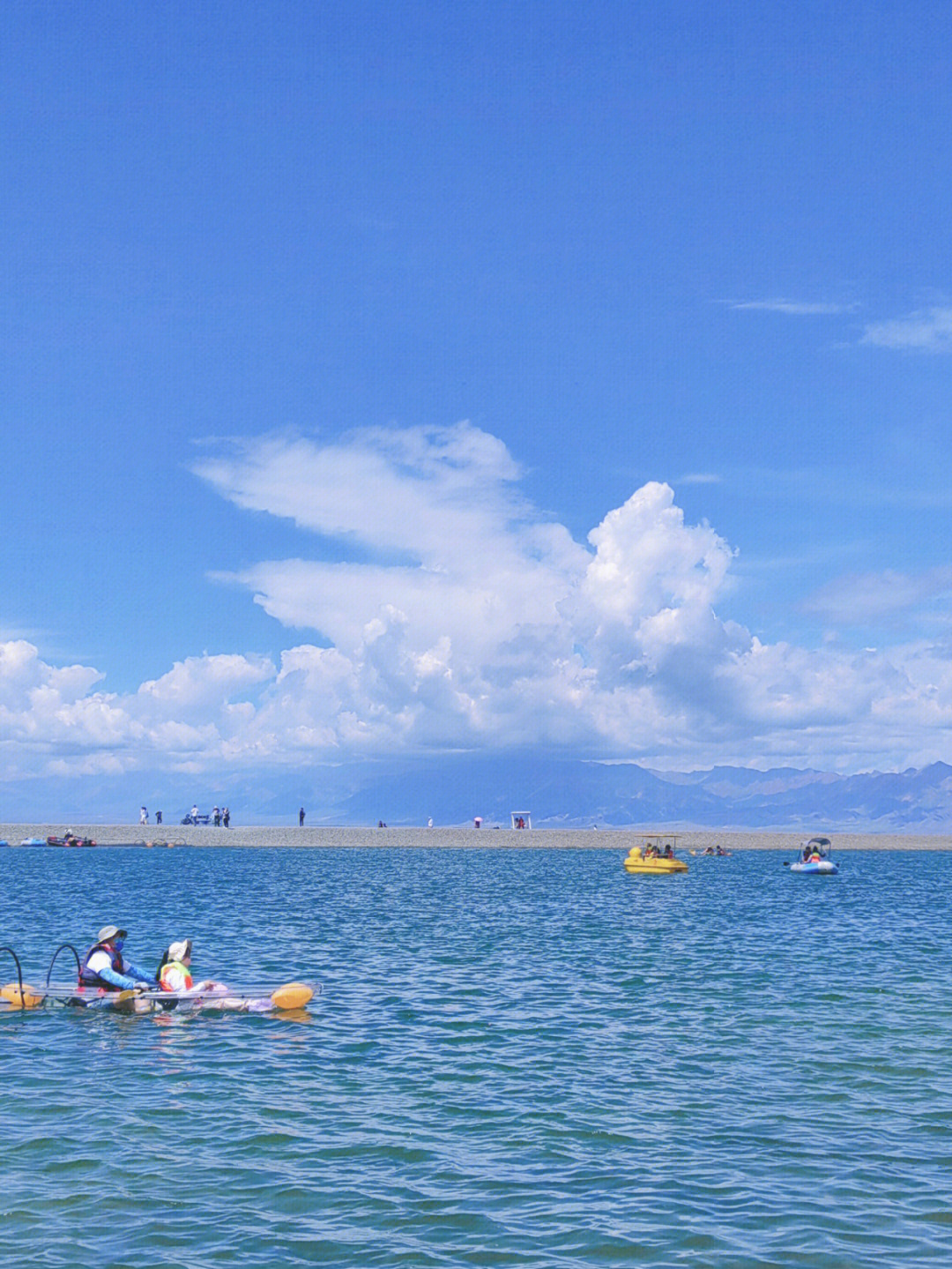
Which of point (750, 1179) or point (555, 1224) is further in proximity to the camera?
point (750, 1179)

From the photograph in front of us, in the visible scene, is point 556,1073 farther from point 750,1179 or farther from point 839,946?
point 839,946

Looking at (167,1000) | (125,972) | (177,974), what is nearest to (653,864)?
(125,972)

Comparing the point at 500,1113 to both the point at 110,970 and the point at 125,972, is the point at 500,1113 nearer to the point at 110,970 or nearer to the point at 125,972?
the point at 110,970

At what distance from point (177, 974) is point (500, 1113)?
12.1 metres

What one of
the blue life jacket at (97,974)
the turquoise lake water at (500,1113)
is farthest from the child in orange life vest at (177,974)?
the blue life jacket at (97,974)

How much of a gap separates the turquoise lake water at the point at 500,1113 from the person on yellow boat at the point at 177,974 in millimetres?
954

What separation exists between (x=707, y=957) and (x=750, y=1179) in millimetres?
24616

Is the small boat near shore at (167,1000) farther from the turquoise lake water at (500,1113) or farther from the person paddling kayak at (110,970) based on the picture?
the turquoise lake water at (500,1113)

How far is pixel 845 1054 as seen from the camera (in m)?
24.2

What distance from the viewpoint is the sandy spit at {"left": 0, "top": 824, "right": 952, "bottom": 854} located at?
16088cm

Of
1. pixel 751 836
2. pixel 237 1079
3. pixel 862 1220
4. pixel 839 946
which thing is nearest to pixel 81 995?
pixel 237 1079

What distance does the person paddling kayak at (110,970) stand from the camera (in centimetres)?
2909

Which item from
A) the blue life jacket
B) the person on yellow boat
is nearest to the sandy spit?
the person on yellow boat

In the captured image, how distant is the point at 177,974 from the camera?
29031 millimetres
